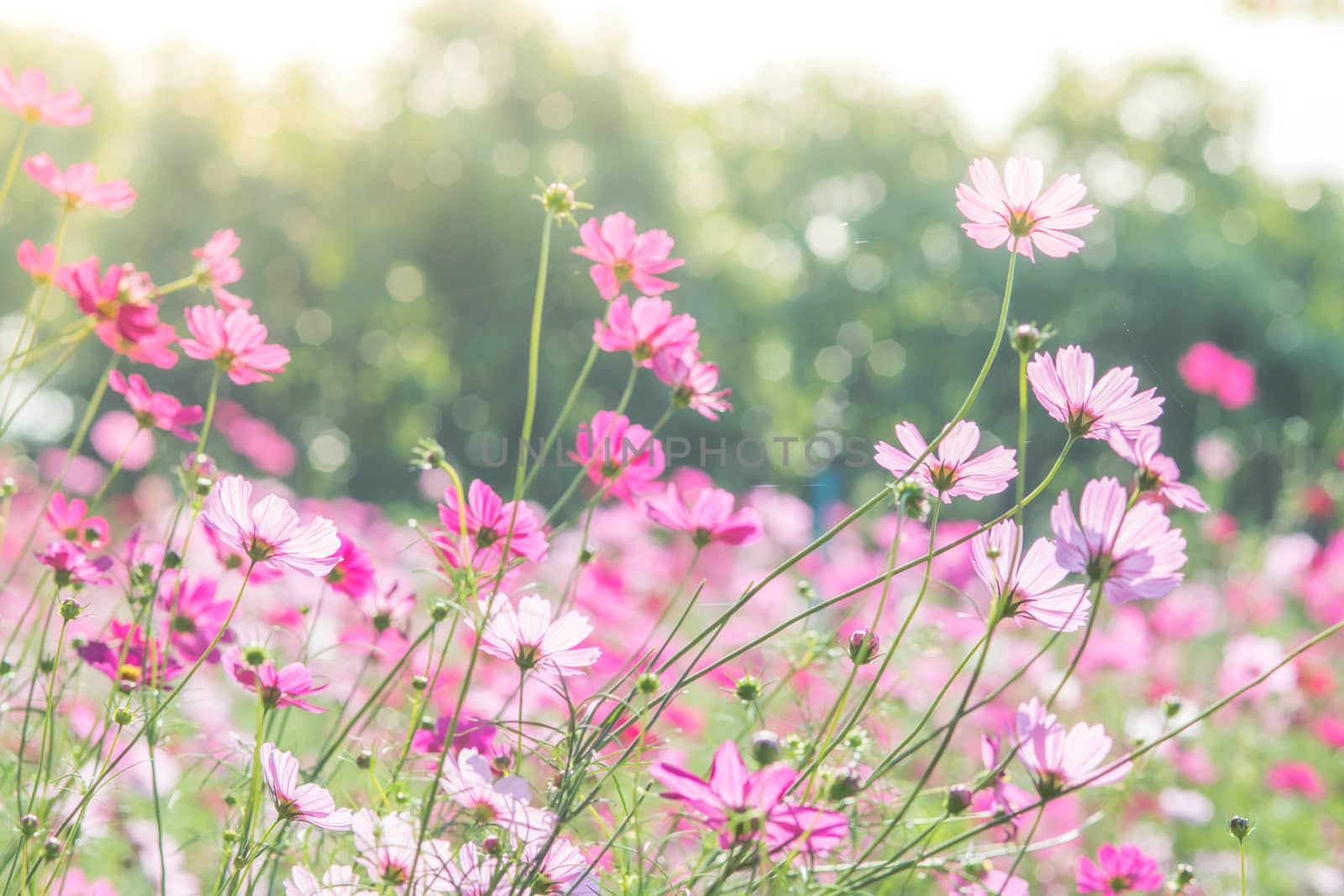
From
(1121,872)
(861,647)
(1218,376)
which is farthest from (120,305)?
(1218,376)

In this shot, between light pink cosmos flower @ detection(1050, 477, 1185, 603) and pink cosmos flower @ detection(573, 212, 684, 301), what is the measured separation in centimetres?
34

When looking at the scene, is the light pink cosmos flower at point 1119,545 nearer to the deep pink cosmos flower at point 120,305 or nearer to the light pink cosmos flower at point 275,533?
the light pink cosmos flower at point 275,533

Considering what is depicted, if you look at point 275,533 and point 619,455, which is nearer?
point 275,533

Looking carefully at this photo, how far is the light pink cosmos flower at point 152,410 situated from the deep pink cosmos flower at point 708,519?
37 centimetres

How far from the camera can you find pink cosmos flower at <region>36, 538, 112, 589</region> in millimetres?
733

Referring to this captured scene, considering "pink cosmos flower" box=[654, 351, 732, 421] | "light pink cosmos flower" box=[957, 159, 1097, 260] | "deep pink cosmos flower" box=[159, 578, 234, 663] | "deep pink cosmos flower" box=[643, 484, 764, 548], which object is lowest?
"deep pink cosmos flower" box=[159, 578, 234, 663]

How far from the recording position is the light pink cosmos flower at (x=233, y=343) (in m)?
0.79

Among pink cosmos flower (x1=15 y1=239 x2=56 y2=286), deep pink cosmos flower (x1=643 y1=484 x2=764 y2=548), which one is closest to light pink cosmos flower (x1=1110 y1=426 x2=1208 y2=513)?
deep pink cosmos flower (x1=643 y1=484 x2=764 y2=548)

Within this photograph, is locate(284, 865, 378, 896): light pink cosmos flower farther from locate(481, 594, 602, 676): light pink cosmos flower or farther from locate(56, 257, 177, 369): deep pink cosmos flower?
locate(56, 257, 177, 369): deep pink cosmos flower

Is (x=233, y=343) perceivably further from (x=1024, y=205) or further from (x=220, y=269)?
(x=1024, y=205)

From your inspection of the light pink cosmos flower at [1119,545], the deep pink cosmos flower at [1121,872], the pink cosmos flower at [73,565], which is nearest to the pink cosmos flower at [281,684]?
the pink cosmos flower at [73,565]

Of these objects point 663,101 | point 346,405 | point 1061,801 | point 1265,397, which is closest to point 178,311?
point 346,405

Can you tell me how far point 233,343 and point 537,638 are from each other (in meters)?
0.37

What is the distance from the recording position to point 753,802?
0.50 m
